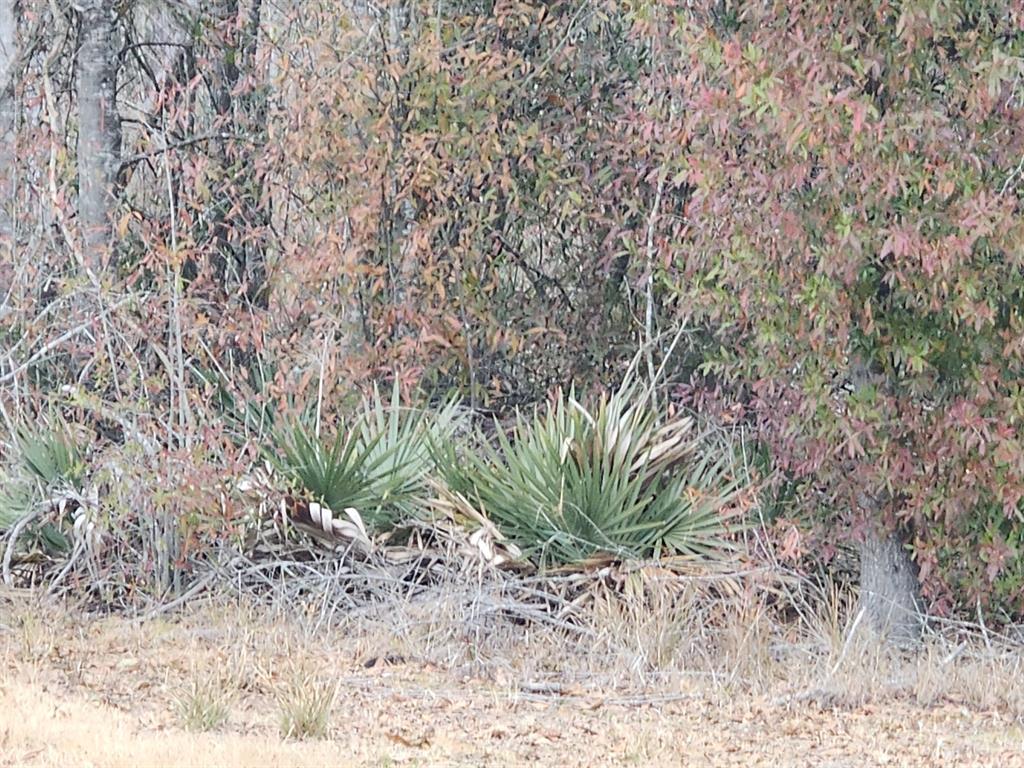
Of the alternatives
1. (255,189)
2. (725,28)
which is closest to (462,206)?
(255,189)

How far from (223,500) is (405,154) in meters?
3.03

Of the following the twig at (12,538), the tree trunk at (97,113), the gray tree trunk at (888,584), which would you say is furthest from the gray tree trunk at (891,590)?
the tree trunk at (97,113)

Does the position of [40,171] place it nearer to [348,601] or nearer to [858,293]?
[348,601]

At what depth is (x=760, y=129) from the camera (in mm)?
8586

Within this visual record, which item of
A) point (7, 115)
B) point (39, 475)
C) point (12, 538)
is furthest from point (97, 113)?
point (12, 538)

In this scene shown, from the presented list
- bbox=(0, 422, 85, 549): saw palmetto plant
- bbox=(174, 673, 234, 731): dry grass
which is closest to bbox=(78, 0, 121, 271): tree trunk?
bbox=(0, 422, 85, 549): saw palmetto plant

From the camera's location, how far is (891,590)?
945 cm

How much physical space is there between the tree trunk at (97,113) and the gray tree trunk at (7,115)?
1.74 ft

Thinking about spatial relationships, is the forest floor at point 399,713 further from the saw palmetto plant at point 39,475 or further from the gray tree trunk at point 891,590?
the saw palmetto plant at point 39,475

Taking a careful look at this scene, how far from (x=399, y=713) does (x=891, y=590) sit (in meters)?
3.11

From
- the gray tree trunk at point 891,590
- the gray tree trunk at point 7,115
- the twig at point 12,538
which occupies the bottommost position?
the twig at point 12,538

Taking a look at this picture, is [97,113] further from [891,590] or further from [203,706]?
[891,590]

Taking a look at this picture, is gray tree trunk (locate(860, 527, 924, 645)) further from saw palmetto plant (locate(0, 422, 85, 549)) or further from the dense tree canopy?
saw palmetto plant (locate(0, 422, 85, 549))

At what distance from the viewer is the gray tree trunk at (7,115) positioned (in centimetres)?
1277
